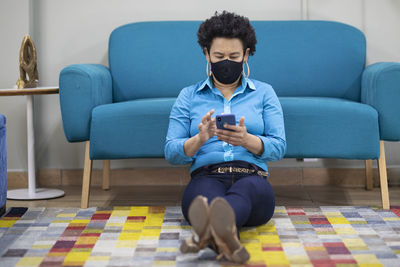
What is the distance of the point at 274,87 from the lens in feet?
8.82

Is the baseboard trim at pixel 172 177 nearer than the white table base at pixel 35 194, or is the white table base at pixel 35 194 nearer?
the white table base at pixel 35 194

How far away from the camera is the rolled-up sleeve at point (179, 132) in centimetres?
184

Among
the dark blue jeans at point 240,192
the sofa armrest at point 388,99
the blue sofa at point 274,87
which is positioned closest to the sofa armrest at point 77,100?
the blue sofa at point 274,87

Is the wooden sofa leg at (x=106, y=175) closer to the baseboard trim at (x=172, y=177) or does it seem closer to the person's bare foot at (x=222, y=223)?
the baseboard trim at (x=172, y=177)

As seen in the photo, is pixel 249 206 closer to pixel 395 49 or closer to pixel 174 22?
pixel 174 22

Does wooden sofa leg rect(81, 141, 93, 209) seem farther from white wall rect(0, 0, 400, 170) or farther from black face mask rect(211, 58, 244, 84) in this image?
black face mask rect(211, 58, 244, 84)

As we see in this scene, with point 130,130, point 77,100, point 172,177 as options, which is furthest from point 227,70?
point 172,177

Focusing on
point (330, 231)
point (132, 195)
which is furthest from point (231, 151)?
point (132, 195)

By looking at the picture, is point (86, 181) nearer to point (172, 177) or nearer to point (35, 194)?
point (35, 194)

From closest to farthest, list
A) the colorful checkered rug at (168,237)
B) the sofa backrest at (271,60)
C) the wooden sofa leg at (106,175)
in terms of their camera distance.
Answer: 1. the colorful checkered rug at (168,237)
2. the sofa backrest at (271,60)
3. the wooden sofa leg at (106,175)

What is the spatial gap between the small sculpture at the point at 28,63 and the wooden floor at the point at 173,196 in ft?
2.02

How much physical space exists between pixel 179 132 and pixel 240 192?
0.38m

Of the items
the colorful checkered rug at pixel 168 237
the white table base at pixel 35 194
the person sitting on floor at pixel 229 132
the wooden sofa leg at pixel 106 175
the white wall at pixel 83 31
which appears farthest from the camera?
the white wall at pixel 83 31

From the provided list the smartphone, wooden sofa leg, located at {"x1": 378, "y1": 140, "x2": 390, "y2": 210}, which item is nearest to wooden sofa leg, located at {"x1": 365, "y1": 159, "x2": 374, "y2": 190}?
wooden sofa leg, located at {"x1": 378, "y1": 140, "x2": 390, "y2": 210}
